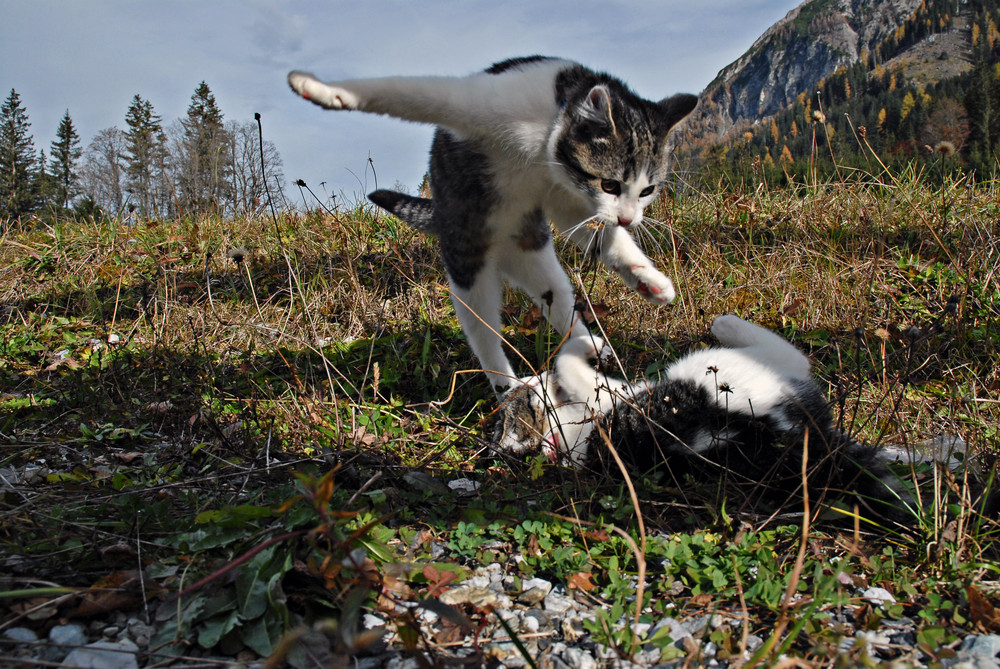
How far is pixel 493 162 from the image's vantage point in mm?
2850

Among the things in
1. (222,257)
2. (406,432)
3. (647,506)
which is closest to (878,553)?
(647,506)


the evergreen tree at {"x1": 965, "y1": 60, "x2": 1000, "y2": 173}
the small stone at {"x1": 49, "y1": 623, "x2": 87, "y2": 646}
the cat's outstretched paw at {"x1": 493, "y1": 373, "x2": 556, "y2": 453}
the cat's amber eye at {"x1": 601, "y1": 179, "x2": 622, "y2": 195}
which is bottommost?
the small stone at {"x1": 49, "y1": 623, "x2": 87, "y2": 646}

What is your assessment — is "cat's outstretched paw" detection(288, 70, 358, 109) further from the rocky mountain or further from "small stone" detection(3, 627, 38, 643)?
the rocky mountain

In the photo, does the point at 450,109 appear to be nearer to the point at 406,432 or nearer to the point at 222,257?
the point at 406,432

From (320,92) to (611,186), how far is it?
54.2 inches

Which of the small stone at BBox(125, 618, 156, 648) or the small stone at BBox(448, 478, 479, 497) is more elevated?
the small stone at BBox(125, 618, 156, 648)

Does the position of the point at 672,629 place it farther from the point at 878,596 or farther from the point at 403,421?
the point at 403,421

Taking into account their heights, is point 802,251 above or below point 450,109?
below

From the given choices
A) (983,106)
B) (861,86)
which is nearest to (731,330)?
(983,106)

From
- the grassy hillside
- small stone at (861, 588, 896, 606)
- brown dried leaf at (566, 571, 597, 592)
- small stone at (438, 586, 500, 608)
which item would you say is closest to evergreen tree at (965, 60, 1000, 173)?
the grassy hillside

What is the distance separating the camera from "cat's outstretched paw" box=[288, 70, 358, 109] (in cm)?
232

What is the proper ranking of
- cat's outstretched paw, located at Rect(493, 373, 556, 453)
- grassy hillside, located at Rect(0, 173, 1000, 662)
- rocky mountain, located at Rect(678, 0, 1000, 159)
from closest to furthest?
grassy hillside, located at Rect(0, 173, 1000, 662) → cat's outstretched paw, located at Rect(493, 373, 556, 453) → rocky mountain, located at Rect(678, 0, 1000, 159)

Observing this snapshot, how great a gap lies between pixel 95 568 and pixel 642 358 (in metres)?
2.66

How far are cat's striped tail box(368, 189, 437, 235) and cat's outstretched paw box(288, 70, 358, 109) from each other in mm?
1089
